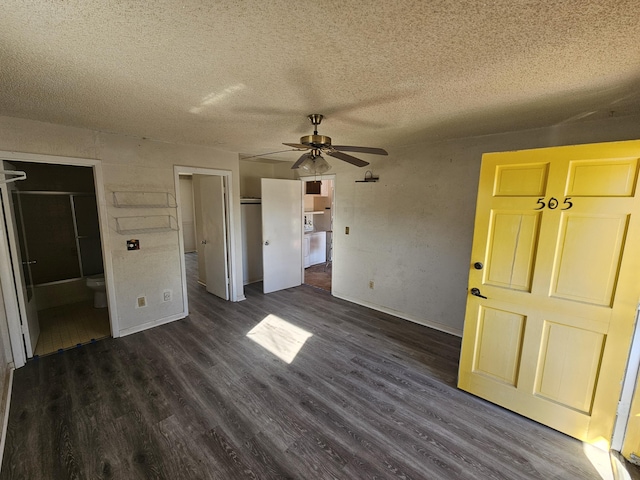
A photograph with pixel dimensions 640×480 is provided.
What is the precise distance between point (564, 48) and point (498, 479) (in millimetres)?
2312

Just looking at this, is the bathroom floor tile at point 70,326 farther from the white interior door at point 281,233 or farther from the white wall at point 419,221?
the white wall at point 419,221

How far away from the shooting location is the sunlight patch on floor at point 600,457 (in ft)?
5.42

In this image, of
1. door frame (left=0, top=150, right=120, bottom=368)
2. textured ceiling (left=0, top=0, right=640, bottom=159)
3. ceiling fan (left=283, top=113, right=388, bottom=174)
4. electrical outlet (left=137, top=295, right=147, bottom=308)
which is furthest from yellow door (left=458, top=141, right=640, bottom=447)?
door frame (left=0, top=150, right=120, bottom=368)

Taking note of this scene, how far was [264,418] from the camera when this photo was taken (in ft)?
6.68

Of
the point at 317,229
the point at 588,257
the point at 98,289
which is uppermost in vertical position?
the point at 588,257

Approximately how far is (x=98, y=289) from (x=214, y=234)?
1724mm

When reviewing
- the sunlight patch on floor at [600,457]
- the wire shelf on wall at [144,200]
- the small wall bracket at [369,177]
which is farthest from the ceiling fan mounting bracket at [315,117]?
the sunlight patch on floor at [600,457]

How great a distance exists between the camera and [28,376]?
2.45 meters

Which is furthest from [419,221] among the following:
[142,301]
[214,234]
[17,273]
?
[17,273]

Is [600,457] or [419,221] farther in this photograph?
[419,221]

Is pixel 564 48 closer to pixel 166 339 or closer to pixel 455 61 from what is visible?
pixel 455 61

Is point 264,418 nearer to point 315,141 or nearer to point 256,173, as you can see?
point 315,141

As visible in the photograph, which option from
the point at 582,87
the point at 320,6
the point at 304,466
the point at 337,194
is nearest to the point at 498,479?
the point at 304,466

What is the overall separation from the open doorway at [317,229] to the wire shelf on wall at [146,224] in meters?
3.02
